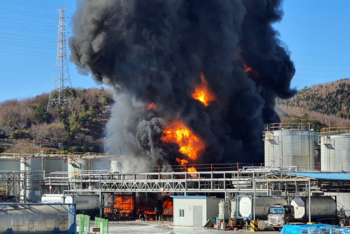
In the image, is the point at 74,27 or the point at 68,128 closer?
the point at 74,27

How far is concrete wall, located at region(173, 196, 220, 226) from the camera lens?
64062 millimetres

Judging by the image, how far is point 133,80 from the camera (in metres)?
84.1

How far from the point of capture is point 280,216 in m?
55.3

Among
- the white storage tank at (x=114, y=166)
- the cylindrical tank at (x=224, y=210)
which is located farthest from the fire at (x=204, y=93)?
the cylindrical tank at (x=224, y=210)

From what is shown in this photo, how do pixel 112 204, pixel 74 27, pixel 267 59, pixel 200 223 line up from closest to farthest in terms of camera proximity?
1. pixel 200 223
2. pixel 112 204
3. pixel 74 27
4. pixel 267 59

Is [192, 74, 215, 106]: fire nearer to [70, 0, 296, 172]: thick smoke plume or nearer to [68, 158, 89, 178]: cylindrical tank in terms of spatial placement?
[70, 0, 296, 172]: thick smoke plume

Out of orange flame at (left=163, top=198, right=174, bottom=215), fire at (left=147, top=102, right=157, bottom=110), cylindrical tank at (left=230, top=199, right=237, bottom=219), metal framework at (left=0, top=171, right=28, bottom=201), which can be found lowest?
orange flame at (left=163, top=198, right=174, bottom=215)

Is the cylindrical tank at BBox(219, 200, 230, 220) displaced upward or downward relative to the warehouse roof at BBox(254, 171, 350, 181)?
downward

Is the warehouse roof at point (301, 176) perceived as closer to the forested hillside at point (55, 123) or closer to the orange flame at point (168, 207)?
the orange flame at point (168, 207)

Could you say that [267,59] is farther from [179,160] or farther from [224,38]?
[179,160]

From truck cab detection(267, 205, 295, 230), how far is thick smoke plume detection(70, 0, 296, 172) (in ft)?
90.0

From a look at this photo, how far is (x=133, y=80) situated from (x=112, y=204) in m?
18.0

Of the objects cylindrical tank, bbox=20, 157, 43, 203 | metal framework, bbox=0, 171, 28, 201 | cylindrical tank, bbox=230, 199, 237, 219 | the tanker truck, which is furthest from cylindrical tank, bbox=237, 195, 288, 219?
metal framework, bbox=0, 171, 28, 201

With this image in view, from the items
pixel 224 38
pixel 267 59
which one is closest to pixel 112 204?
pixel 224 38
